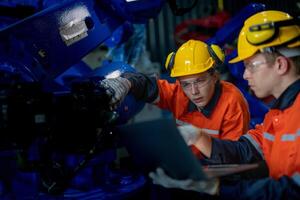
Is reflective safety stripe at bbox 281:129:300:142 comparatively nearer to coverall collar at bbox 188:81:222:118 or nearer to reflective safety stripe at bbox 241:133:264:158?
reflective safety stripe at bbox 241:133:264:158

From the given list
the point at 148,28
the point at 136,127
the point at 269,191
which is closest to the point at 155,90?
the point at 136,127

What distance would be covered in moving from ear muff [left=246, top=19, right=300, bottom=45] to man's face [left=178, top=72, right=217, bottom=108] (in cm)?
84

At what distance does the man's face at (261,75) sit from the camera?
196 cm

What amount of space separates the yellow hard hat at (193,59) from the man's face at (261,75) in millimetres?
726

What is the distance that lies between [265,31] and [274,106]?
38cm

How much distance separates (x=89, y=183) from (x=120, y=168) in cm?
36

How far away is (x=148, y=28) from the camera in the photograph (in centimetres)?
653

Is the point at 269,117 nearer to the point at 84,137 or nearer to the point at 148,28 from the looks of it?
the point at 84,137

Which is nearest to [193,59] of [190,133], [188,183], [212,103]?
[212,103]

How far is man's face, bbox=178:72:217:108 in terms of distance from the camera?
109 inches

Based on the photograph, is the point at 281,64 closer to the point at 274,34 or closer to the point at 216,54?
the point at 274,34

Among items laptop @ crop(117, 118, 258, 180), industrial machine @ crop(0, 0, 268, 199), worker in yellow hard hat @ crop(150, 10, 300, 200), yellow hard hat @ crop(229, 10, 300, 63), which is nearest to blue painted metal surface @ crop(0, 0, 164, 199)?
industrial machine @ crop(0, 0, 268, 199)

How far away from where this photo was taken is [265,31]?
6.23ft

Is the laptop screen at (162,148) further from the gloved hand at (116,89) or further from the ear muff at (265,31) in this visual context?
the ear muff at (265,31)
